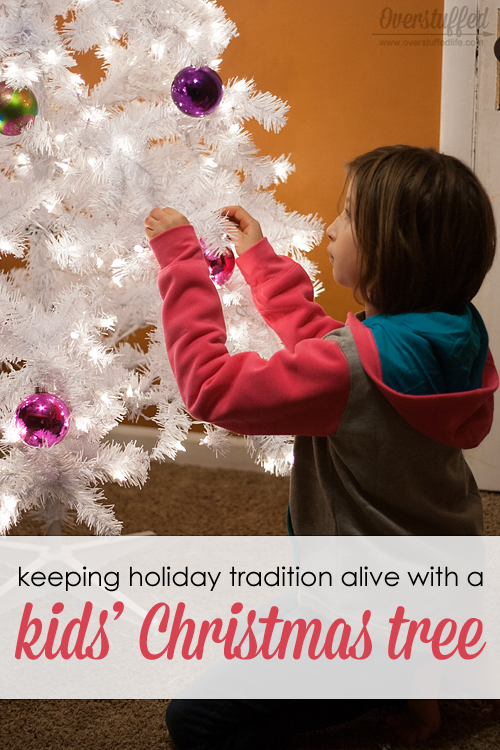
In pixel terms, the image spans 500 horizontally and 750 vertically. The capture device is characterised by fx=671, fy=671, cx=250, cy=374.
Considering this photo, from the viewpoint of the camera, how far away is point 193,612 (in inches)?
49.5

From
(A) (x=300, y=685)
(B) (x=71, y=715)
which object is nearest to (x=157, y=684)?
(B) (x=71, y=715)

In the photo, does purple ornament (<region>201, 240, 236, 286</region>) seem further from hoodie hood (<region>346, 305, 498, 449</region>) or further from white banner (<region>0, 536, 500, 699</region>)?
white banner (<region>0, 536, 500, 699</region>)

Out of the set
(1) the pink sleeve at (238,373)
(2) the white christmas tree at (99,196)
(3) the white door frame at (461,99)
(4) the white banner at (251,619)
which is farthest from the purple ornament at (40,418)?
(3) the white door frame at (461,99)

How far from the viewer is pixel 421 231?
2.70ft

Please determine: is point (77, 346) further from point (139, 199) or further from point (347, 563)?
point (347, 563)

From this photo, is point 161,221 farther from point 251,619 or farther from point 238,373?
point 251,619

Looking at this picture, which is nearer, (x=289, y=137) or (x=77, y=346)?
(x=77, y=346)

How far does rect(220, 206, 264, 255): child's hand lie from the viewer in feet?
3.30

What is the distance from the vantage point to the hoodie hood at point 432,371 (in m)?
0.78

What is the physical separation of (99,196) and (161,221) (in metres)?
0.15

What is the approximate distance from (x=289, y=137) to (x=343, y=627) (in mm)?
1467

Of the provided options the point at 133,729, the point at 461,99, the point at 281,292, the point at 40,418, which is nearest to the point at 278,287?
the point at 281,292

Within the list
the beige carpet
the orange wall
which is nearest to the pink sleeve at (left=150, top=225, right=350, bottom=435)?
the beige carpet

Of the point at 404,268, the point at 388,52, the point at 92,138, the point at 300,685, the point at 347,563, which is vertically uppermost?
the point at 388,52
